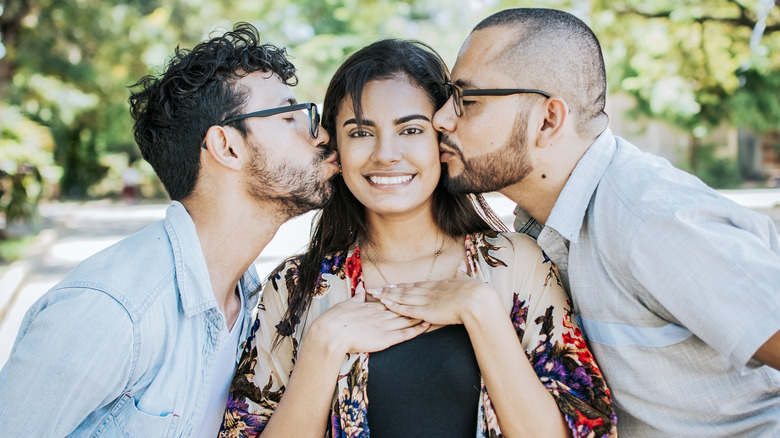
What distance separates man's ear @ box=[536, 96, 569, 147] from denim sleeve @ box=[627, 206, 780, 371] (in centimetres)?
70

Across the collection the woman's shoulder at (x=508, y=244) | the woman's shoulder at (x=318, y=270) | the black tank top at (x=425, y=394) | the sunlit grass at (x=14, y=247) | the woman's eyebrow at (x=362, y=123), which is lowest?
the black tank top at (x=425, y=394)

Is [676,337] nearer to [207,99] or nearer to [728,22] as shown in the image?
[207,99]

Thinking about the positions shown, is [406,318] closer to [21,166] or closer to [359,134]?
[359,134]

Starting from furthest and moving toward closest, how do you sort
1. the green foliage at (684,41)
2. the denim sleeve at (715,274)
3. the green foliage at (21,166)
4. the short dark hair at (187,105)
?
the green foliage at (21,166) → the green foliage at (684,41) → the short dark hair at (187,105) → the denim sleeve at (715,274)

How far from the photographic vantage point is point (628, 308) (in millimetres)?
2242

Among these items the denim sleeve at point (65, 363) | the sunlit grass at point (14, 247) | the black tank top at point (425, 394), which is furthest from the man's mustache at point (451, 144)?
the sunlit grass at point (14, 247)

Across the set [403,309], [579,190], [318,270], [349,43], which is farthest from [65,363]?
[349,43]

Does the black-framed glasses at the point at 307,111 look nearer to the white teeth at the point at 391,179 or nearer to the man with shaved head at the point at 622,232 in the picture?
the white teeth at the point at 391,179

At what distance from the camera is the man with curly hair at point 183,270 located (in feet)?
7.07

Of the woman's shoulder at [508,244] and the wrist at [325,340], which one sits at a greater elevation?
the woman's shoulder at [508,244]

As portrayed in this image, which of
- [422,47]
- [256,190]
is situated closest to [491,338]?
[256,190]

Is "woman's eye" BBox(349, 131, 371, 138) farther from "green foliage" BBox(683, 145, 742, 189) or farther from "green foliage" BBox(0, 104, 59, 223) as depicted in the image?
"green foliage" BBox(683, 145, 742, 189)

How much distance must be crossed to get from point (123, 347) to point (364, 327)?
86 cm

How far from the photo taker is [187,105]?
300cm
